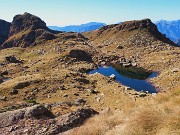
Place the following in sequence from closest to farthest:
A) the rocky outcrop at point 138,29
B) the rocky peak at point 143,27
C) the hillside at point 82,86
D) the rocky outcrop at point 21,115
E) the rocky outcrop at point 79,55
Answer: the hillside at point 82,86, the rocky outcrop at point 21,115, the rocky outcrop at point 79,55, the rocky outcrop at point 138,29, the rocky peak at point 143,27

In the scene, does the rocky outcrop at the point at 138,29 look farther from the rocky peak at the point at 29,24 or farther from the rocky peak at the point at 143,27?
the rocky peak at the point at 29,24

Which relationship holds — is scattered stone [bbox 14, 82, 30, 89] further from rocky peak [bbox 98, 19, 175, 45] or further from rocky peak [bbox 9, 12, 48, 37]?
rocky peak [bbox 9, 12, 48, 37]

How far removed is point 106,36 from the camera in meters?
171

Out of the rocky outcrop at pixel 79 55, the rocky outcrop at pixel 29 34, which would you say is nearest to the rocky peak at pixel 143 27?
the rocky outcrop at pixel 29 34

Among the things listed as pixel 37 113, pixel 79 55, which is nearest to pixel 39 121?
pixel 37 113

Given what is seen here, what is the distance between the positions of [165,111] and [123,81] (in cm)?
6645

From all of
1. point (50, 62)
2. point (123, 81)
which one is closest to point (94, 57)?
point (50, 62)

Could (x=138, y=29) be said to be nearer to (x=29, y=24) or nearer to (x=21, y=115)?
(x=29, y=24)

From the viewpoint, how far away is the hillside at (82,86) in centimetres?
1593

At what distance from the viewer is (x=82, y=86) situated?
6041cm

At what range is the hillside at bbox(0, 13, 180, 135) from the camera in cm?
1593

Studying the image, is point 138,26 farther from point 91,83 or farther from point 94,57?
point 91,83

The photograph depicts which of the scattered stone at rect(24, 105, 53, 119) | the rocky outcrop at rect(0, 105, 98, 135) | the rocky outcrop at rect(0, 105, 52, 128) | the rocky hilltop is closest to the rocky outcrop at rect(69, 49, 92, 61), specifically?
the rocky hilltop

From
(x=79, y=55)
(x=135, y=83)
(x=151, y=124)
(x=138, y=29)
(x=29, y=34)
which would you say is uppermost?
(x=138, y=29)
